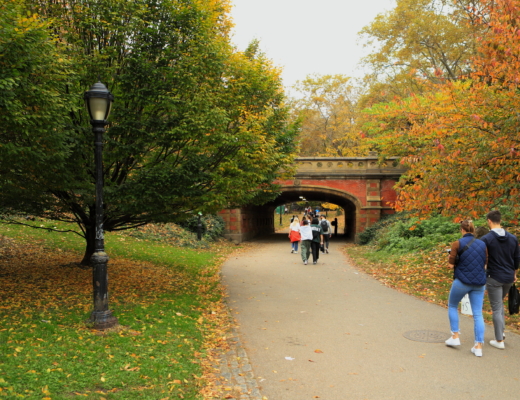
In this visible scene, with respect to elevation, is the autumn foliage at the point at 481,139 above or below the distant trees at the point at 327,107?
below

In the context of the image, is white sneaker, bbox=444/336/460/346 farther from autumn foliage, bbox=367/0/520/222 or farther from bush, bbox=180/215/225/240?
bush, bbox=180/215/225/240


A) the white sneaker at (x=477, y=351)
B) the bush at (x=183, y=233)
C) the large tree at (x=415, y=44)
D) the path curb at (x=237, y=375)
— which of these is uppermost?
the large tree at (x=415, y=44)

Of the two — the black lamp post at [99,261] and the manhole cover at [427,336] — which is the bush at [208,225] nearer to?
the black lamp post at [99,261]

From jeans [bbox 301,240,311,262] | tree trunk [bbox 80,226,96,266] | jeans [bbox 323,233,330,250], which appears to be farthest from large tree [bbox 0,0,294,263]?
jeans [bbox 323,233,330,250]

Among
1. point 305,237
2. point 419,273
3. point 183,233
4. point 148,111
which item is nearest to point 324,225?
point 305,237

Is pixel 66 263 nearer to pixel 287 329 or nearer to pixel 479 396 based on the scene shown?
pixel 287 329

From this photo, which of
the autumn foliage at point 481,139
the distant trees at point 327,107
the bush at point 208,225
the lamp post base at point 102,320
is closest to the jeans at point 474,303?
the autumn foliage at point 481,139

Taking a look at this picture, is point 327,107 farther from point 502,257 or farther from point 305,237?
point 502,257

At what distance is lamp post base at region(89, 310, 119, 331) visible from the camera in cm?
601

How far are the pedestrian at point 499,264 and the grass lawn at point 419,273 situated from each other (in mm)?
1450

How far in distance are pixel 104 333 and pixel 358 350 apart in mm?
3427

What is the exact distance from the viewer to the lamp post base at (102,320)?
19.7ft

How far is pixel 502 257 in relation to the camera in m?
5.63

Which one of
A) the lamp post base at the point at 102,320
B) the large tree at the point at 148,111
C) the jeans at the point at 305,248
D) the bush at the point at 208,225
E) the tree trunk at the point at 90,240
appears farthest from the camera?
the bush at the point at 208,225
